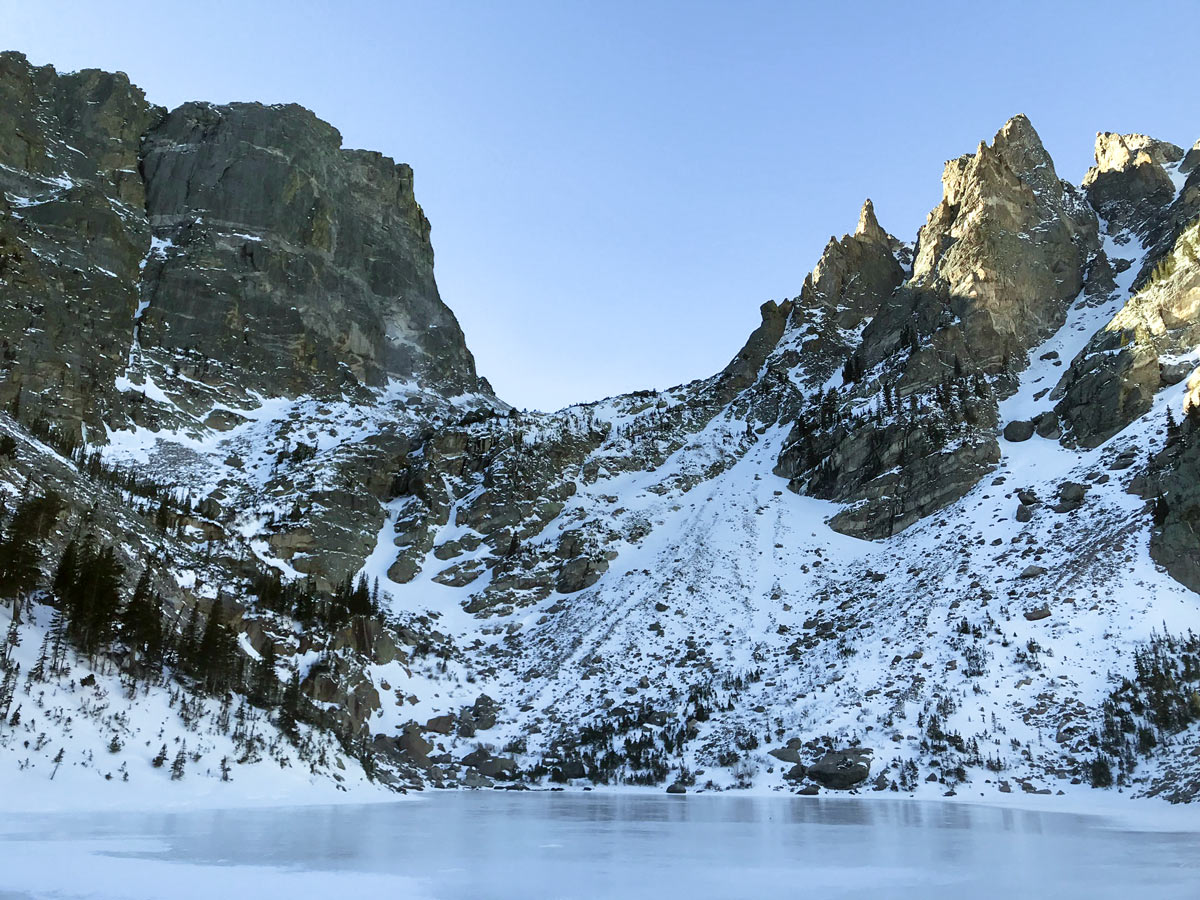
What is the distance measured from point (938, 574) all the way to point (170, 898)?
172ft

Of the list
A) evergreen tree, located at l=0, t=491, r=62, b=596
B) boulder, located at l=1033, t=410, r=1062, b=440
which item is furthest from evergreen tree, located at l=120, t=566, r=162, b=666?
boulder, located at l=1033, t=410, r=1062, b=440

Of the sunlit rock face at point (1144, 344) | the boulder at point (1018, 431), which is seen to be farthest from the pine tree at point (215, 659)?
the boulder at point (1018, 431)

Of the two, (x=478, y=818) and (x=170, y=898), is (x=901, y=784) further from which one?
(x=170, y=898)

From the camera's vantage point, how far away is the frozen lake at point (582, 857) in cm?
1124

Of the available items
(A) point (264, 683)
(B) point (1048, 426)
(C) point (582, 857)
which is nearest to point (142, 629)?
(A) point (264, 683)

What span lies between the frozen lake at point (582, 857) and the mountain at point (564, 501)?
27.1 ft

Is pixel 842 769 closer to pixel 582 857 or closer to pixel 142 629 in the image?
pixel 582 857

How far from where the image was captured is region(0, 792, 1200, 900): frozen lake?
11242 millimetres

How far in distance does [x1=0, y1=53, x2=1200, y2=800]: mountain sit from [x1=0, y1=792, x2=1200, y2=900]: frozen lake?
27.1 ft

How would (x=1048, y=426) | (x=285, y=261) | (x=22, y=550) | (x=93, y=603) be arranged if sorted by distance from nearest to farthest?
(x=22, y=550)
(x=93, y=603)
(x=1048, y=426)
(x=285, y=261)

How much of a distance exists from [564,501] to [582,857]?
64.8m

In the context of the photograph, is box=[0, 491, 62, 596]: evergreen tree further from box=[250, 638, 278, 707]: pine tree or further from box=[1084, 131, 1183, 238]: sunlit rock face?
box=[1084, 131, 1183, 238]: sunlit rock face

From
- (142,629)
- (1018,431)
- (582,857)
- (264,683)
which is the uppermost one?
(1018,431)

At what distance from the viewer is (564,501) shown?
80250mm
